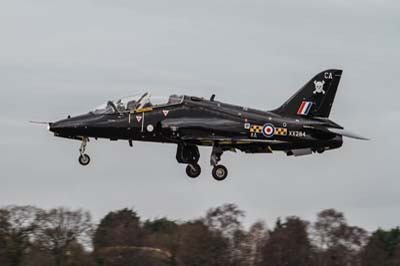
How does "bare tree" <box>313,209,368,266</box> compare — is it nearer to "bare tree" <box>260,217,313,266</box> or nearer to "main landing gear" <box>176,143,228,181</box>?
→ "bare tree" <box>260,217,313,266</box>

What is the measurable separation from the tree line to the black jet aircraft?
26475 mm

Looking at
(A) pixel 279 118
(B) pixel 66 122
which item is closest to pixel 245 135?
(A) pixel 279 118

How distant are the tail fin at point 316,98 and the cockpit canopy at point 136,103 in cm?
508

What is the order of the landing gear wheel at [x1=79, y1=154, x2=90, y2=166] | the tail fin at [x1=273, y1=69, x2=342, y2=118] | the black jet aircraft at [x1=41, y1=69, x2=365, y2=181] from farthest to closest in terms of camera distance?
1. the tail fin at [x1=273, y1=69, x2=342, y2=118]
2. the landing gear wheel at [x1=79, y1=154, x2=90, y2=166]
3. the black jet aircraft at [x1=41, y1=69, x2=365, y2=181]

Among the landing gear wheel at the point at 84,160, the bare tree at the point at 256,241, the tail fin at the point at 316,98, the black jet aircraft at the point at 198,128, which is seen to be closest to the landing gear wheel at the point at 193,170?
the black jet aircraft at the point at 198,128

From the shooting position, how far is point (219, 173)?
59.4 metres

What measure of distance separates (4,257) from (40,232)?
470 cm

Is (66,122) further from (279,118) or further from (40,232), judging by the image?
(40,232)

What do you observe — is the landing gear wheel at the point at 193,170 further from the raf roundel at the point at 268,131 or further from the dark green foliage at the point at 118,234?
the dark green foliage at the point at 118,234

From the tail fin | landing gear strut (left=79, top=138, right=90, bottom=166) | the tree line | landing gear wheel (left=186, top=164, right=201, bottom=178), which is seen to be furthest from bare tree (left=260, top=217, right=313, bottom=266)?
landing gear strut (left=79, top=138, right=90, bottom=166)

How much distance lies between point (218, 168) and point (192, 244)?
37.7 meters

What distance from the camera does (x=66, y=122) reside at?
57938 mm

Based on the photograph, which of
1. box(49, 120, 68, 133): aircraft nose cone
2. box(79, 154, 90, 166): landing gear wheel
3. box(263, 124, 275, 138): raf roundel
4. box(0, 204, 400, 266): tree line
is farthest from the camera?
box(0, 204, 400, 266): tree line

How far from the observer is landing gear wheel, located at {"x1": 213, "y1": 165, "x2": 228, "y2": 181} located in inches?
2340
